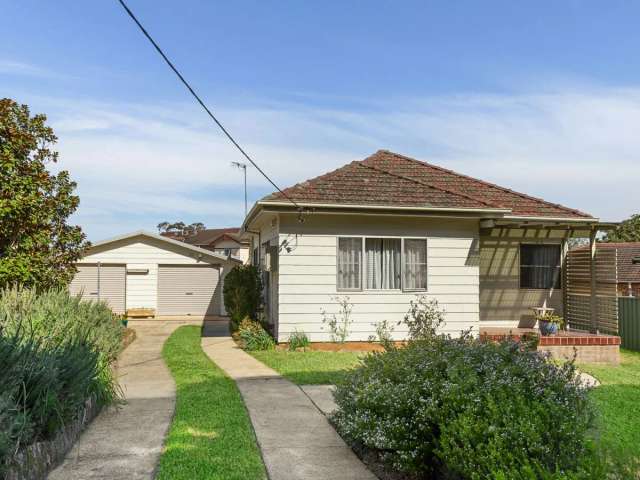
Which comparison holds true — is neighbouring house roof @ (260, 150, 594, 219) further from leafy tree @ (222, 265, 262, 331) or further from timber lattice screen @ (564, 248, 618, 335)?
leafy tree @ (222, 265, 262, 331)

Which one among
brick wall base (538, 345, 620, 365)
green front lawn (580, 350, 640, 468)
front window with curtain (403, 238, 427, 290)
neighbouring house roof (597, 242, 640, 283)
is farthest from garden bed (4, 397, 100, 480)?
neighbouring house roof (597, 242, 640, 283)

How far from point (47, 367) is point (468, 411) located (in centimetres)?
367

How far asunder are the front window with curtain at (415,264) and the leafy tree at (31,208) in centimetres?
704

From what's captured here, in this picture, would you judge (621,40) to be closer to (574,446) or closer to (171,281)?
(574,446)

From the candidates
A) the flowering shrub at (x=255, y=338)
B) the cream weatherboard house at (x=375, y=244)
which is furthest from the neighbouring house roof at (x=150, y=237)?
the flowering shrub at (x=255, y=338)

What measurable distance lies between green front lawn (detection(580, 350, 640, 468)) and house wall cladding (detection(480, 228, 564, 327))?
10.0 ft

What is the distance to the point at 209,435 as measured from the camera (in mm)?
5703

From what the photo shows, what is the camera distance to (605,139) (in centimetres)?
1600

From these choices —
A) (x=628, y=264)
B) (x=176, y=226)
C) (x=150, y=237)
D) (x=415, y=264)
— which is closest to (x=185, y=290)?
(x=150, y=237)

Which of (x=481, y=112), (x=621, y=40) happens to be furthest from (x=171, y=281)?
(x=621, y=40)

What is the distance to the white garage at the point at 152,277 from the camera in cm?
2419

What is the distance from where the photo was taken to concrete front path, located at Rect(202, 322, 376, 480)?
470 cm

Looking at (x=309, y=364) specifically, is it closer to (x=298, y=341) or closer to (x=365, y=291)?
(x=298, y=341)

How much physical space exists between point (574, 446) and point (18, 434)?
155 inches
